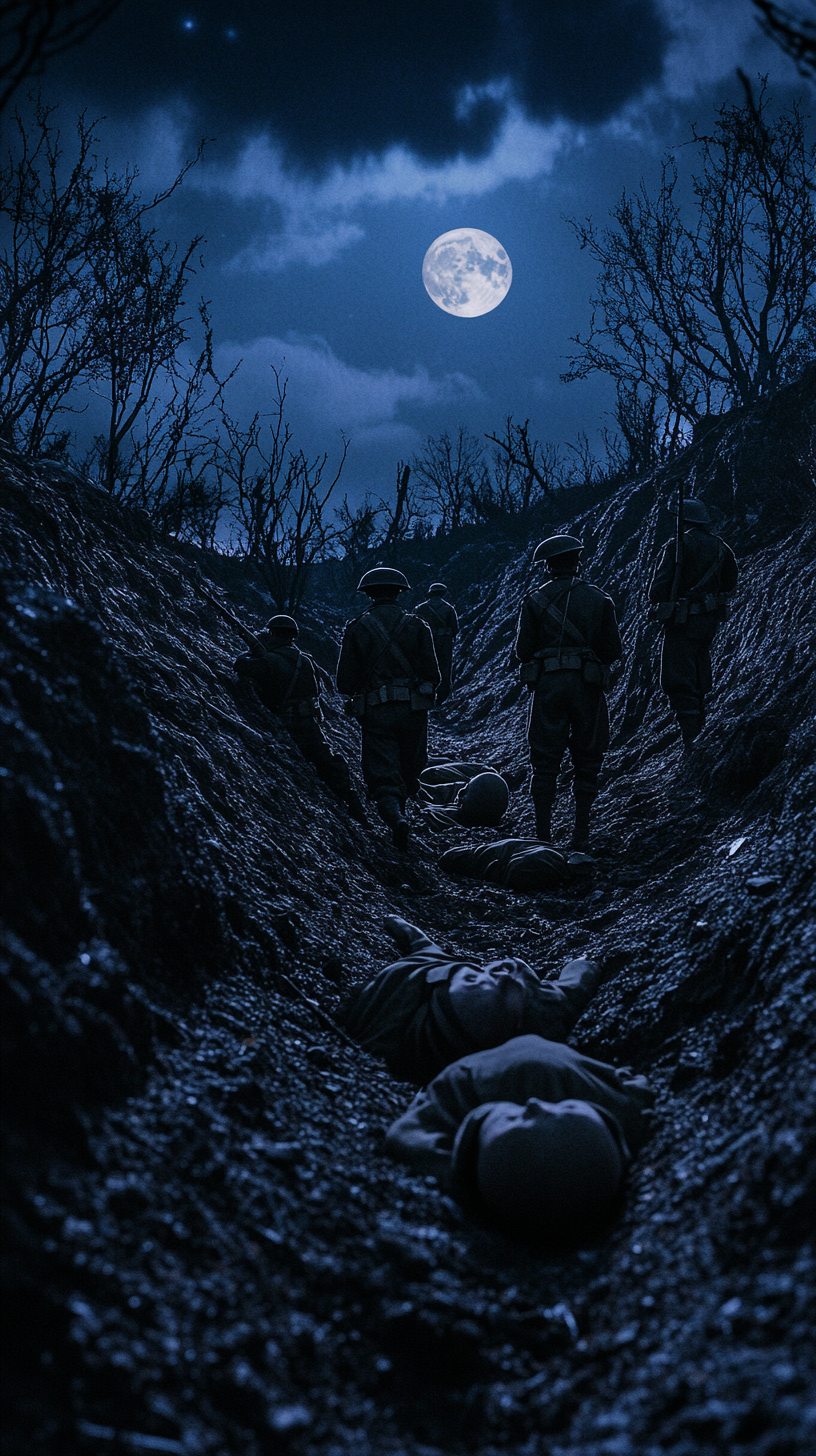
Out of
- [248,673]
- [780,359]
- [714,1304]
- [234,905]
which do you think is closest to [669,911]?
[234,905]

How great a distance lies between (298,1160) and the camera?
6.73 ft

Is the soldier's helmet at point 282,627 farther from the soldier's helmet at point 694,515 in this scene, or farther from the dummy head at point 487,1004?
the dummy head at point 487,1004

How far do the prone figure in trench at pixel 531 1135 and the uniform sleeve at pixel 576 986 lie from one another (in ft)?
2.01

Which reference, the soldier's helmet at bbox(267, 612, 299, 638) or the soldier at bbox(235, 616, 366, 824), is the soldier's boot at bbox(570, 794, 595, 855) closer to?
the soldier at bbox(235, 616, 366, 824)

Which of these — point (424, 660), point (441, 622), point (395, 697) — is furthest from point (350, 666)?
point (441, 622)

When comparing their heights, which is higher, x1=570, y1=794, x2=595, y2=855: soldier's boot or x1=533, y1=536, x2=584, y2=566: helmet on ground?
x1=533, y1=536, x2=584, y2=566: helmet on ground

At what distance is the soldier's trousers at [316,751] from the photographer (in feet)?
22.0

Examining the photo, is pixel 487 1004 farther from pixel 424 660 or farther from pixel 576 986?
pixel 424 660

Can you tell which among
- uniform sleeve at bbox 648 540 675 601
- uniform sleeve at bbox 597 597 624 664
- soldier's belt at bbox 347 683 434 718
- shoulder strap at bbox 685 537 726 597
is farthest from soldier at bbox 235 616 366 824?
shoulder strap at bbox 685 537 726 597

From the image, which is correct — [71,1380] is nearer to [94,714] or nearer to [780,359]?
[94,714]

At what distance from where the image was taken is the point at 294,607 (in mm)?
13031

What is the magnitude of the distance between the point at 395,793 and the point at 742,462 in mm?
8678

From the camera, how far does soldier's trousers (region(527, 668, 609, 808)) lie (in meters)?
6.21

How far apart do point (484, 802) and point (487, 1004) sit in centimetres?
476
